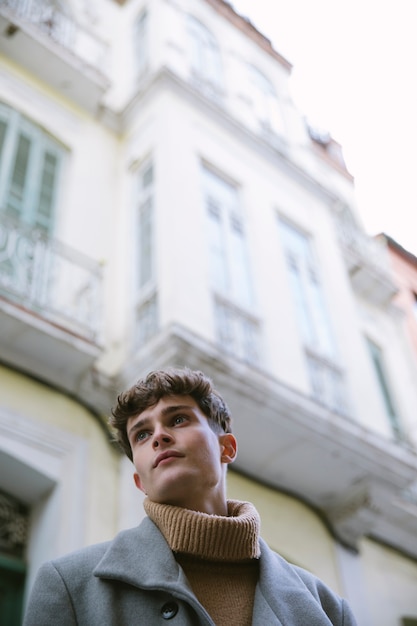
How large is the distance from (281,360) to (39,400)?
2.46 meters

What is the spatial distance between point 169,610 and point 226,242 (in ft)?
19.6

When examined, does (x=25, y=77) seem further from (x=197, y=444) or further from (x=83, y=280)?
Result: (x=197, y=444)

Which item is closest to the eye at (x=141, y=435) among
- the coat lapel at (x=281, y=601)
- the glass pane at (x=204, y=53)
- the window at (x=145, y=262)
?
the coat lapel at (x=281, y=601)

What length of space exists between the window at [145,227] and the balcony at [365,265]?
456 cm

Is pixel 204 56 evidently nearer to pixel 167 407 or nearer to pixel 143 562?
pixel 167 407

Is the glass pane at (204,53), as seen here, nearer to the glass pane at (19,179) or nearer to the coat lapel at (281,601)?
the glass pane at (19,179)

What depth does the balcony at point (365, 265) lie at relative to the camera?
1180 cm

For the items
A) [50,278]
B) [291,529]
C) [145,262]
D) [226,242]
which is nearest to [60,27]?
[226,242]

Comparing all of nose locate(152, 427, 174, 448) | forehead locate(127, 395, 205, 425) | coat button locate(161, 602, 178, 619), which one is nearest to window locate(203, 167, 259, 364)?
forehead locate(127, 395, 205, 425)

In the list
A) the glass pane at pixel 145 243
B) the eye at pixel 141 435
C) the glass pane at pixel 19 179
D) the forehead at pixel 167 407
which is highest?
the forehead at pixel 167 407

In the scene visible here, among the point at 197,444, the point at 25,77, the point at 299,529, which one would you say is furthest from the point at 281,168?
the point at 197,444

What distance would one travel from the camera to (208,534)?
2.02m

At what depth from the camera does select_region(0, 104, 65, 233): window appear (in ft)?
23.0

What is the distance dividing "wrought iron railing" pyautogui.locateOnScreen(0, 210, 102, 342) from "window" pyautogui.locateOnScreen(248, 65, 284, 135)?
506cm
